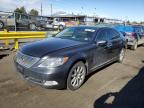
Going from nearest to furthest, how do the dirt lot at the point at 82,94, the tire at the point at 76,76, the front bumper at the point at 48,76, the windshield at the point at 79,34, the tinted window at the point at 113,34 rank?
the dirt lot at the point at 82,94, the front bumper at the point at 48,76, the tire at the point at 76,76, the windshield at the point at 79,34, the tinted window at the point at 113,34

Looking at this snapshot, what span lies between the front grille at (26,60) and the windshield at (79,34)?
1760mm

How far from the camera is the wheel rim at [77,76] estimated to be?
4847 millimetres

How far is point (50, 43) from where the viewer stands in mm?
5250

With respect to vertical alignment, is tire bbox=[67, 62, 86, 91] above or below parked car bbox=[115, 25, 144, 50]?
below

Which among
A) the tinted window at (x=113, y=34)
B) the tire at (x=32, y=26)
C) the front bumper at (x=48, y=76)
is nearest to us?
the front bumper at (x=48, y=76)

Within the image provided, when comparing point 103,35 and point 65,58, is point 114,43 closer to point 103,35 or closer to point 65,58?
point 103,35

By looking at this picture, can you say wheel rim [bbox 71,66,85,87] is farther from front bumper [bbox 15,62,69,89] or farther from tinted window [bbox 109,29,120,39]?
tinted window [bbox 109,29,120,39]

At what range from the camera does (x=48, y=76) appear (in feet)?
14.0

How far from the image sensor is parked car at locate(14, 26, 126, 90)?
4.34 meters

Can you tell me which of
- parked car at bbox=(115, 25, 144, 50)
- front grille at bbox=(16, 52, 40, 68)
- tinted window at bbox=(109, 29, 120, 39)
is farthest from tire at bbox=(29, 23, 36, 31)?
front grille at bbox=(16, 52, 40, 68)

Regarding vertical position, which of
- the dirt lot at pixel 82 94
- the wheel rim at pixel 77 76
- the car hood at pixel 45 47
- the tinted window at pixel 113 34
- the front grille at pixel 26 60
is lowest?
the dirt lot at pixel 82 94

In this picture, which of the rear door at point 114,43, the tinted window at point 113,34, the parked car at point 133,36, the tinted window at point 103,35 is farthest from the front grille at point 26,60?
the parked car at point 133,36

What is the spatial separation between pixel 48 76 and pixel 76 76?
3.09ft

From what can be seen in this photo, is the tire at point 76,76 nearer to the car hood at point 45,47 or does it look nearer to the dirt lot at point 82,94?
the dirt lot at point 82,94
